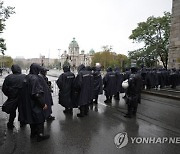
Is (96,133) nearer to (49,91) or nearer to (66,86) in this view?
(49,91)

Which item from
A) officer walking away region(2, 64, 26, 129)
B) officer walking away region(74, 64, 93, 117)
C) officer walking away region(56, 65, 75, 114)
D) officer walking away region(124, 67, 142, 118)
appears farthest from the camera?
officer walking away region(56, 65, 75, 114)

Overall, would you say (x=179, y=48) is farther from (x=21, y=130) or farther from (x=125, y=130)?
(x=21, y=130)

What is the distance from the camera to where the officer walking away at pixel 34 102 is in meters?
4.88

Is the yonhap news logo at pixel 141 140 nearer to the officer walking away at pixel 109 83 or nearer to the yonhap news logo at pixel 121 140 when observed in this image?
the yonhap news logo at pixel 121 140

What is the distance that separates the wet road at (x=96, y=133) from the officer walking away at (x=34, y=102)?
1.63ft

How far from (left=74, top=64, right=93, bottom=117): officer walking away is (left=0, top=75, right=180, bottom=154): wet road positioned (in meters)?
0.45

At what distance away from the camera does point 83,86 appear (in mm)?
7855

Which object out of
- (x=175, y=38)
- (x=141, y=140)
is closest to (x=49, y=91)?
(x=141, y=140)

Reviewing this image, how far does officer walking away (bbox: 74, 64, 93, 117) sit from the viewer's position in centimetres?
760

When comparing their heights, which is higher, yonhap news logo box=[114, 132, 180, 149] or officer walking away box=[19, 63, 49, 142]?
officer walking away box=[19, 63, 49, 142]

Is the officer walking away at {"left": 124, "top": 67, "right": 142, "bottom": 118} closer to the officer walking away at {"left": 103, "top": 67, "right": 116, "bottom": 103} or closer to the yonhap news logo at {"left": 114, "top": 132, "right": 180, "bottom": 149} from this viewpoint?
the yonhap news logo at {"left": 114, "top": 132, "right": 180, "bottom": 149}

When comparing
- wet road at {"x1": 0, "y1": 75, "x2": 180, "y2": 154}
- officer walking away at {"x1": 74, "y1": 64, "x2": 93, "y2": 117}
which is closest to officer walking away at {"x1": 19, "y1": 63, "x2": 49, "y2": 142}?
wet road at {"x1": 0, "y1": 75, "x2": 180, "y2": 154}

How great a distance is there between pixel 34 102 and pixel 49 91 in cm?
98

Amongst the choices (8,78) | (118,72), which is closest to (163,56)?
(118,72)
